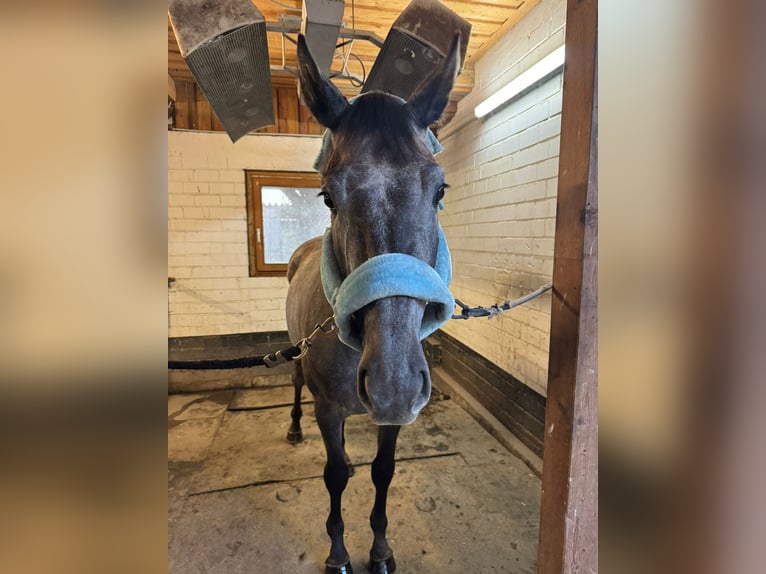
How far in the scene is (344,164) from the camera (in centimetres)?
82

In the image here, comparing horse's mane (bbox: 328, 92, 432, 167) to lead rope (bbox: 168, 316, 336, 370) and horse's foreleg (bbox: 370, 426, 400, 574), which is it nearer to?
lead rope (bbox: 168, 316, 336, 370)

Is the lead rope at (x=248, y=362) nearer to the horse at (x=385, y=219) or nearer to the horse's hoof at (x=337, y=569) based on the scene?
the horse at (x=385, y=219)

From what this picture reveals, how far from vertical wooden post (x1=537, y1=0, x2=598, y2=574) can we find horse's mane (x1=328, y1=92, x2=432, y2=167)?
366 millimetres

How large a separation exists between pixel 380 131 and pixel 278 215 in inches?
120

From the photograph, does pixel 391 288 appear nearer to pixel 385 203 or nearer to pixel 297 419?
pixel 385 203

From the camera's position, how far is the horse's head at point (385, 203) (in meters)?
0.70

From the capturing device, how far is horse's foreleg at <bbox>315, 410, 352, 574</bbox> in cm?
134

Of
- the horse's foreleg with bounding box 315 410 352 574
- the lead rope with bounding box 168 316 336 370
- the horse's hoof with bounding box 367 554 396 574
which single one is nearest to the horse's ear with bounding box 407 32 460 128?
the lead rope with bounding box 168 316 336 370

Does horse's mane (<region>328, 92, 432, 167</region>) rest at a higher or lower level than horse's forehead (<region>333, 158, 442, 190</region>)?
higher

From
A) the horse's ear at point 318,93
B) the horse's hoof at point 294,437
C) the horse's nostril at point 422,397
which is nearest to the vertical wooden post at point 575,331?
the horse's nostril at point 422,397

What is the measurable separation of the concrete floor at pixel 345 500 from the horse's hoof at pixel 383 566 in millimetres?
44
